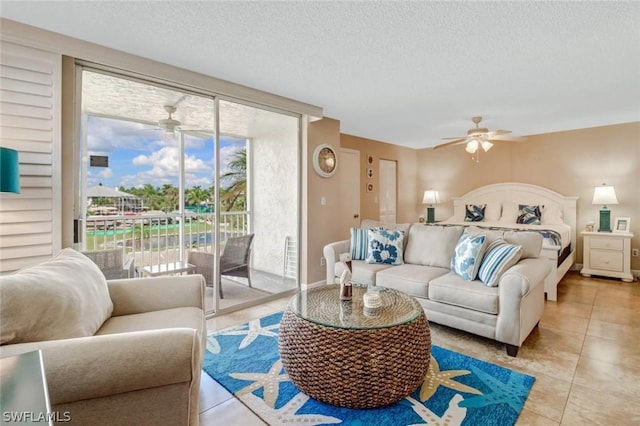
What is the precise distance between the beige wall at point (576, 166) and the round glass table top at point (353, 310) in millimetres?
4763

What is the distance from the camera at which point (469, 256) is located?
2830mm

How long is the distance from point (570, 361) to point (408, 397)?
137 centimetres

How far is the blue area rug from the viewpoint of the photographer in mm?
1710

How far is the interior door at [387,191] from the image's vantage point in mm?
6531

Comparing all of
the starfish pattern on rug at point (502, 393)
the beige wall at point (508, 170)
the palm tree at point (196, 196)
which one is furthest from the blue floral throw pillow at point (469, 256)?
the palm tree at point (196, 196)

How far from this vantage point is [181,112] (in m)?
3.36

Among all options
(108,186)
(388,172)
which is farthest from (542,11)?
(388,172)

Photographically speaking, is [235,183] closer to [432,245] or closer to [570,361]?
[432,245]

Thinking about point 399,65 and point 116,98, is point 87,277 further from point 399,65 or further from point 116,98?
point 399,65

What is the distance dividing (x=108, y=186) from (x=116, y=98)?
2.71 feet

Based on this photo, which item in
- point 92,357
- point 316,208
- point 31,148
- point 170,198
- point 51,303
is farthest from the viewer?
point 316,208

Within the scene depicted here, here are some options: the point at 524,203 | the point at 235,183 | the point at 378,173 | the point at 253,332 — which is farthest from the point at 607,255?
the point at 235,183

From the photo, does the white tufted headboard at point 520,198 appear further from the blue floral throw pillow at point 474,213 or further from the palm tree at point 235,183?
the palm tree at point 235,183

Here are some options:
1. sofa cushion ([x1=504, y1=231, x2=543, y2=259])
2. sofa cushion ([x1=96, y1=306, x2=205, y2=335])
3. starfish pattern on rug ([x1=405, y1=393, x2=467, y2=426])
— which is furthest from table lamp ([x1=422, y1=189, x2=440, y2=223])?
sofa cushion ([x1=96, y1=306, x2=205, y2=335])
